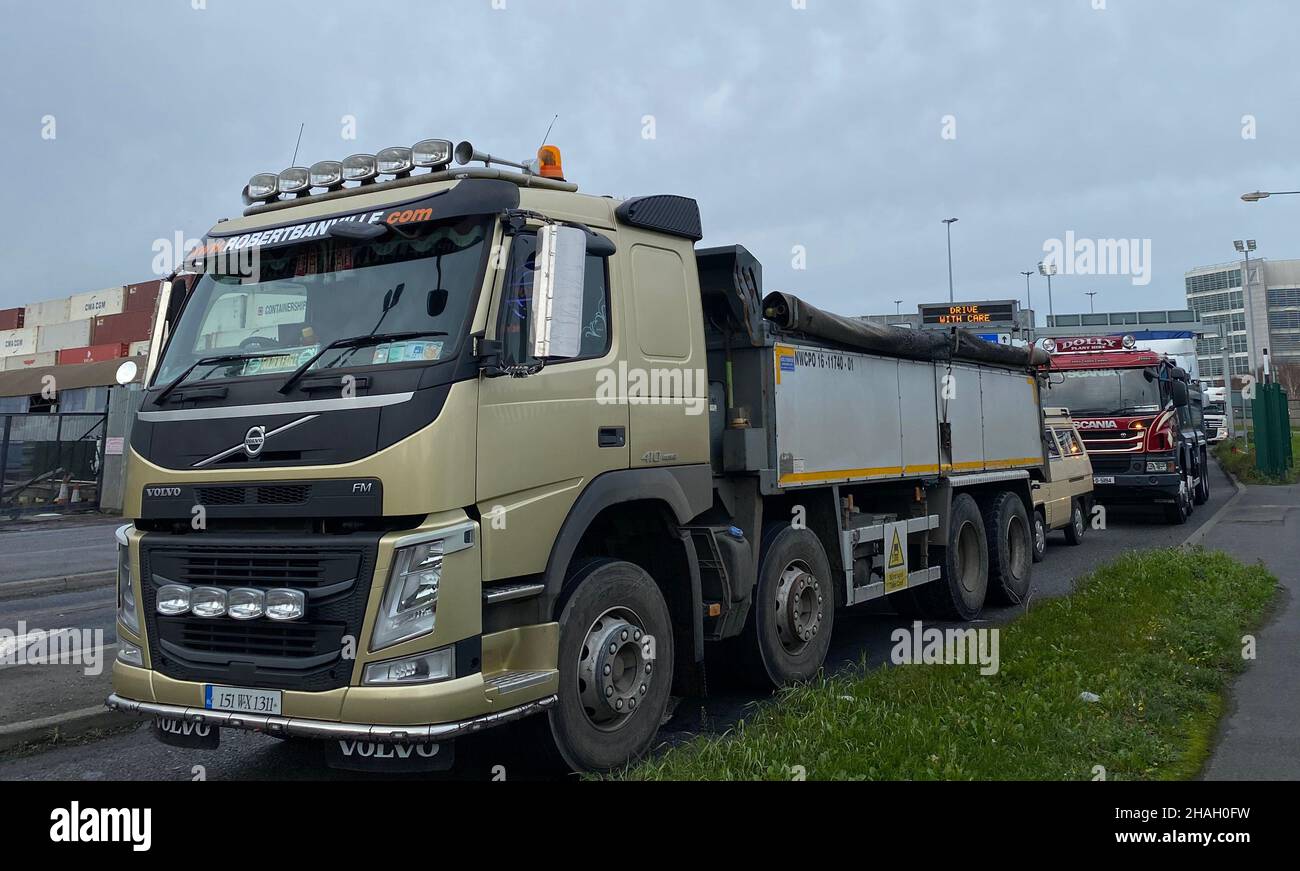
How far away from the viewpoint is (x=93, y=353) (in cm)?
4891

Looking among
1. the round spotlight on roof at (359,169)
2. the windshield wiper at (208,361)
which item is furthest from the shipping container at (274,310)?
the round spotlight on roof at (359,169)

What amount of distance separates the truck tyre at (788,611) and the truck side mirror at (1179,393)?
47.5 feet

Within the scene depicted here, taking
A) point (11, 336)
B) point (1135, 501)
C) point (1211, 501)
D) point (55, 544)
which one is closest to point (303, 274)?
point (55, 544)

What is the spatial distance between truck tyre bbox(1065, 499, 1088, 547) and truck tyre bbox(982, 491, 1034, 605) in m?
4.87

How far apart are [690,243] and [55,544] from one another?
606 inches

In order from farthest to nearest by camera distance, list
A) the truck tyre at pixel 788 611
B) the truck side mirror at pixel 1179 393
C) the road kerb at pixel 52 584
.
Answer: the truck side mirror at pixel 1179 393 < the road kerb at pixel 52 584 < the truck tyre at pixel 788 611

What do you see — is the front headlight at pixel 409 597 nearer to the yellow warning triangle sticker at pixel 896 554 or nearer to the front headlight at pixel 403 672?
the front headlight at pixel 403 672

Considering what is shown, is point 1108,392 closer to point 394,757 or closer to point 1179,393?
point 1179,393

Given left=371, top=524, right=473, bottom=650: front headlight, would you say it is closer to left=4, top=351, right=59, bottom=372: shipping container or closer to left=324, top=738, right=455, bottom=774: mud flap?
left=324, top=738, right=455, bottom=774: mud flap

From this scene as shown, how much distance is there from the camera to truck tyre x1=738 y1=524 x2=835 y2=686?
6566 millimetres

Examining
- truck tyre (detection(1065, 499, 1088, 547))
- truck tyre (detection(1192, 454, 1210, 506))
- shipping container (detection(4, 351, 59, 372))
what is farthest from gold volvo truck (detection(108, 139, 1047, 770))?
shipping container (detection(4, 351, 59, 372))

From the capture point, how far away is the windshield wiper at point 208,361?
497 centimetres

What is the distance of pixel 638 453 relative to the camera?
219 inches

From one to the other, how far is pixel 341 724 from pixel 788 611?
3313 mm
